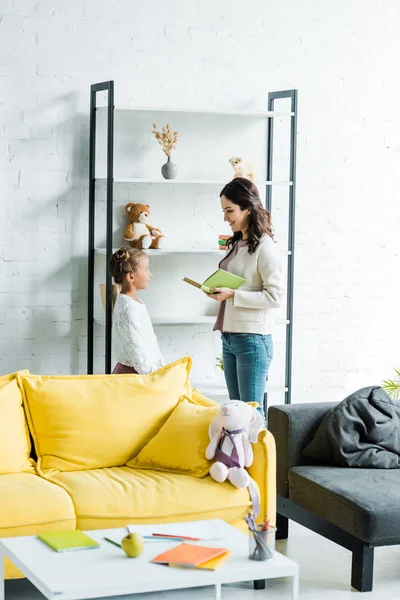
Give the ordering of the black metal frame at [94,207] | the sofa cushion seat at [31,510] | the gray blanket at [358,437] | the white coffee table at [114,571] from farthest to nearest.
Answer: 1. the black metal frame at [94,207]
2. the gray blanket at [358,437]
3. the sofa cushion seat at [31,510]
4. the white coffee table at [114,571]

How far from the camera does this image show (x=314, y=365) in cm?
550

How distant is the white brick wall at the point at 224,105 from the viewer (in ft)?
16.1

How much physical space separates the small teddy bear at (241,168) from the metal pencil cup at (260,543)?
107 inches

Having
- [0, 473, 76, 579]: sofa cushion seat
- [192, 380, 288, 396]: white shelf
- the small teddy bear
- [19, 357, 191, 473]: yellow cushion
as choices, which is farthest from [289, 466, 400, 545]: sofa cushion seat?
the small teddy bear

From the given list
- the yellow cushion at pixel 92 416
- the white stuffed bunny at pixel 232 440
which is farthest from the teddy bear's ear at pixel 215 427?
the yellow cushion at pixel 92 416

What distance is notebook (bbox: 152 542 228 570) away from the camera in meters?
2.58

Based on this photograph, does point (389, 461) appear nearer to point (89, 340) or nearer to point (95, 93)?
point (89, 340)

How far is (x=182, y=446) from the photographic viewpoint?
359 centimetres

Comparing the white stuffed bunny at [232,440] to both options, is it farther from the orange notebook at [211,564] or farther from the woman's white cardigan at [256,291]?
the woman's white cardigan at [256,291]

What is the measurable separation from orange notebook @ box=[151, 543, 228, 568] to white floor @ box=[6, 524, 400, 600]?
2.38ft

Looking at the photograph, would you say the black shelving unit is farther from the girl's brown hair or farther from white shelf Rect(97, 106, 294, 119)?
the girl's brown hair

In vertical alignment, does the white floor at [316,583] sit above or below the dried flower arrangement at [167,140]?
below

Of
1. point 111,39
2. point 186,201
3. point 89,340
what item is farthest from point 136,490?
point 111,39

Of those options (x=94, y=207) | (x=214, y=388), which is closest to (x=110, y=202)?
(x=94, y=207)
